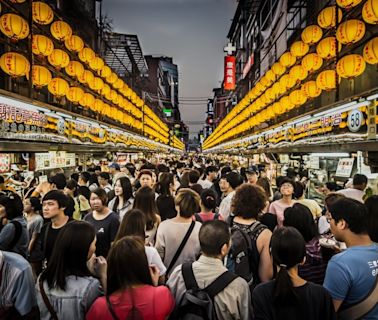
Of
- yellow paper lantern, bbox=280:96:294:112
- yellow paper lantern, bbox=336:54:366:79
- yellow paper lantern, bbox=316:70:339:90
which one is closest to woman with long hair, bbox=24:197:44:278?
yellow paper lantern, bbox=336:54:366:79

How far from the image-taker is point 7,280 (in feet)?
10.9

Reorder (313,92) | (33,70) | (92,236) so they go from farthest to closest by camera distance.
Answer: (313,92), (33,70), (92,236)

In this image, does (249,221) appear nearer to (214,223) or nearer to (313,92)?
(214,223)

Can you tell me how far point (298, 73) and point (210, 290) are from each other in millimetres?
10719

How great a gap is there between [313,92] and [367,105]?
330 centimetres

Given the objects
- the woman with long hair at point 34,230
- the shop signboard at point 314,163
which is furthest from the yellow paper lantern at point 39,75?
the shop signboard at point 314,163

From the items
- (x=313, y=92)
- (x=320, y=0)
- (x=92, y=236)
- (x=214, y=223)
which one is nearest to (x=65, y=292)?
(x=92, y=236)

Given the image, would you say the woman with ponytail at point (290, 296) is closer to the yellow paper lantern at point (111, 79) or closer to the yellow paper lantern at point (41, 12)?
the yellow paper lantern at point (41, 12)

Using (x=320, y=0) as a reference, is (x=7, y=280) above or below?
below

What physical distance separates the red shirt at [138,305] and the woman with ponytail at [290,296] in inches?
30.0

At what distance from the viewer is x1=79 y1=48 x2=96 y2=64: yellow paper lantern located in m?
12.8

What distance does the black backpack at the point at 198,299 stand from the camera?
2938 millimetres

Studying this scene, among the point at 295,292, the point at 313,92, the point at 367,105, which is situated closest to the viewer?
Result: the point at 295,292

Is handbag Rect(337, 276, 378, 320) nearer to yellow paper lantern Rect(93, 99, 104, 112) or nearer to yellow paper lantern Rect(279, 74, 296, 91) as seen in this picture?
yellow paper lantern Rect(279, 74, 296, 91)
